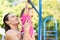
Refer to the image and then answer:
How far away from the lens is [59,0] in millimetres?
6113

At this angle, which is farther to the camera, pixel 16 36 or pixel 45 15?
pixel 45 15

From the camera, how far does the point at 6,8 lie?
202 inches

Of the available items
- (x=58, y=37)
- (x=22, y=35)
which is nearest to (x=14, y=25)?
(x=22, y=35)

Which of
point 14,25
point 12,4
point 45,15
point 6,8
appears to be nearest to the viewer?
point 14,25

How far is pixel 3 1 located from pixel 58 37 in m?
2.10

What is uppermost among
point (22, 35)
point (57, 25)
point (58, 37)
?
point (22, 35)

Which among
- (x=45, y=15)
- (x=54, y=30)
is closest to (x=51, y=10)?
(x=45, y=15)

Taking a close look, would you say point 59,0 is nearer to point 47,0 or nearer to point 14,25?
point 47,0

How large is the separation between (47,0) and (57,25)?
836mm

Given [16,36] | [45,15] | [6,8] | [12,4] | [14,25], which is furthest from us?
[45,15]

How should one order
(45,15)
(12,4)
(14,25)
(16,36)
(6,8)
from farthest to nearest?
(45,15) → (12,4) → (6,8) → (14,25) → (16,36)

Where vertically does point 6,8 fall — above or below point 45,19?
above

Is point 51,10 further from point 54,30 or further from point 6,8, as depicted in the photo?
point 6,8

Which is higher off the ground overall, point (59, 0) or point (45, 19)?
point (59, 0)
